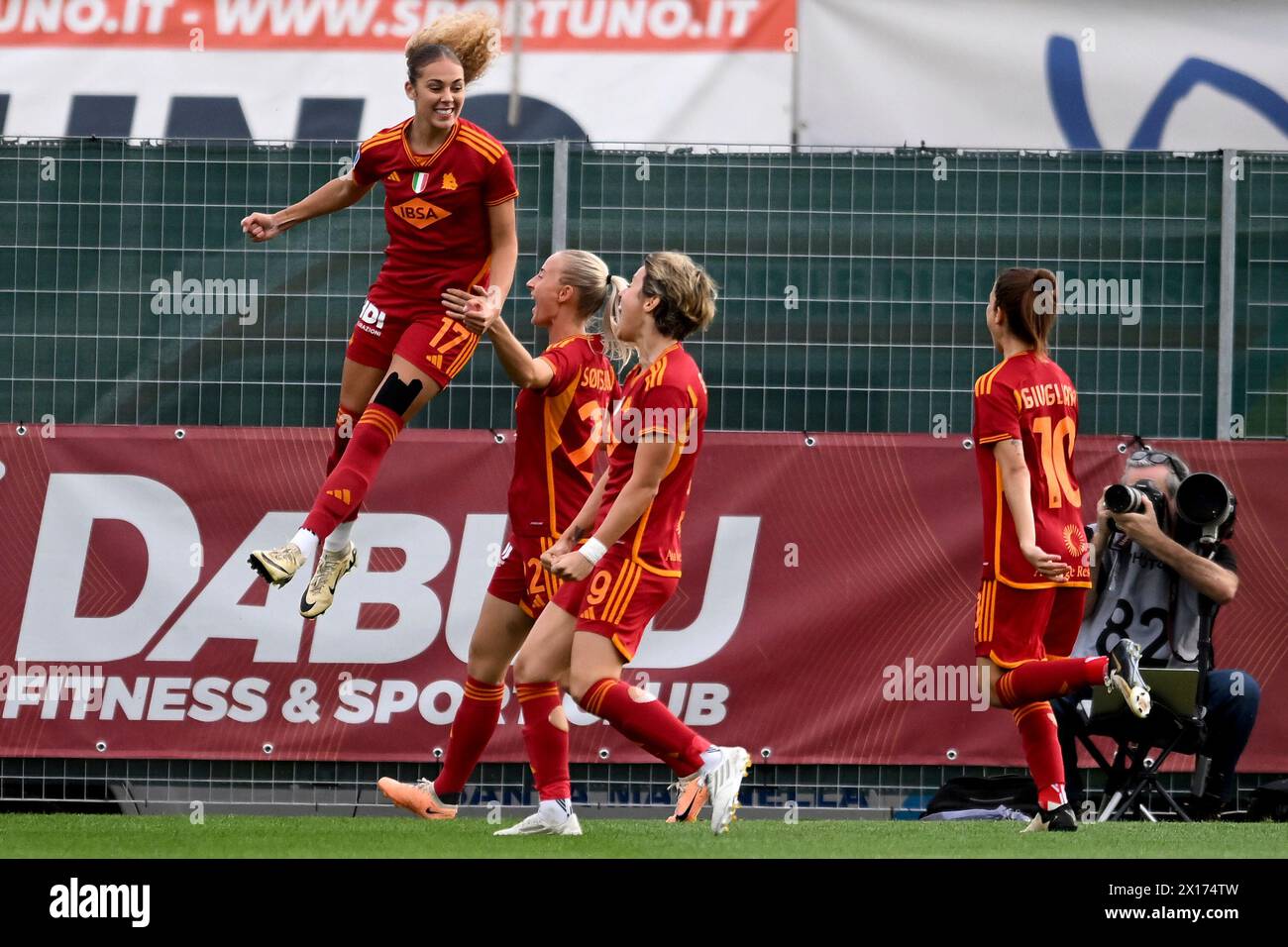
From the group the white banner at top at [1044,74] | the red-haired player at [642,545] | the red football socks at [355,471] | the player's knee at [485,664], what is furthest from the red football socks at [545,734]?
the white banner at top at [1044,74]

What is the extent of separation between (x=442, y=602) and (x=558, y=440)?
6.76ft

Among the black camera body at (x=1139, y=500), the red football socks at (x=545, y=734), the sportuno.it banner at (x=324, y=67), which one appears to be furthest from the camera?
the sportuno.it banner at (x=324, y=67)

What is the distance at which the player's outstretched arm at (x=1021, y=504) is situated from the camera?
724 centimetres

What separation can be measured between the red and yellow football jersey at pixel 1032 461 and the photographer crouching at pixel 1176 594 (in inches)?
42.6

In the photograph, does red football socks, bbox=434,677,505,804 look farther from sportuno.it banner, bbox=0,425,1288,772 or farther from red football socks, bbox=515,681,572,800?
sportuno.it banner, bbox=0,425,1288,772

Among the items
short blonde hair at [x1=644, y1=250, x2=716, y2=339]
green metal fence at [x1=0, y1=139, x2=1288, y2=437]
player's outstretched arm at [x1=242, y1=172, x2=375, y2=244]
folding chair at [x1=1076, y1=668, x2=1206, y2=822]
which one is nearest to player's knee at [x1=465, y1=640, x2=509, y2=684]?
short blonde hair at [x1=644, y1=250, x2=716, y2=339]

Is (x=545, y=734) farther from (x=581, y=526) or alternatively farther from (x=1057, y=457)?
(x=1057, y=457)

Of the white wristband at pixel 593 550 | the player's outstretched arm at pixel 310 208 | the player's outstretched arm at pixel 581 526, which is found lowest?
the white wristband at pixel 593 550

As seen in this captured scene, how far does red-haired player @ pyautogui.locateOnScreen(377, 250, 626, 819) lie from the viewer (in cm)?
736

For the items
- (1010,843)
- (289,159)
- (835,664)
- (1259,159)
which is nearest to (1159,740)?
(835,664)

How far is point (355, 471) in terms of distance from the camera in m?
7.01

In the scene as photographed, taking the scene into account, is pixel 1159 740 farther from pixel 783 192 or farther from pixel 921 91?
pixel 921 91

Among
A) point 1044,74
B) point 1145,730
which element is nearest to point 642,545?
point 1145,730

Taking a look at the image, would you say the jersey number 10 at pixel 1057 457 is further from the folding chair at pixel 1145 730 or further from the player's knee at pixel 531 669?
the player's knee at pixel 531 669
